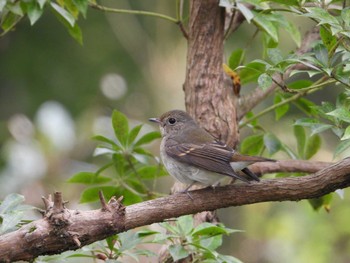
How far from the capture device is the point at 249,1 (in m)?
3.72

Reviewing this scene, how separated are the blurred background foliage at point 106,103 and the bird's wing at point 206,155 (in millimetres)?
2544

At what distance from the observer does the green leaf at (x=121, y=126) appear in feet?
13.3

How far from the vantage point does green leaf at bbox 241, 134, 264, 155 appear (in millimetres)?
4461

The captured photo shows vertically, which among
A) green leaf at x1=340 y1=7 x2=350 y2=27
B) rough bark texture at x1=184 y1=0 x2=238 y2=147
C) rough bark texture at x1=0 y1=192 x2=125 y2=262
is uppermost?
rough bark texture at x1=184 y1=0 x2=238 y2=147

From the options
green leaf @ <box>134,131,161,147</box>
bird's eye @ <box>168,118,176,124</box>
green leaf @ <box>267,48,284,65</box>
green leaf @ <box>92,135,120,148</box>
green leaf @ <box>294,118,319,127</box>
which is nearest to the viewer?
green leaf @ <box>267,48,284,65</box>

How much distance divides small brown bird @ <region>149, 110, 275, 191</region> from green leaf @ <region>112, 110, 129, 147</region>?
0.83 ft

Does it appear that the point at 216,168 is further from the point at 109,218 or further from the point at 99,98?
the point at 99,98

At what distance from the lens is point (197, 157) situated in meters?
4.02

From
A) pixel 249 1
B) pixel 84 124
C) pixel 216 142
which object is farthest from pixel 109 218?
pixel 84 124

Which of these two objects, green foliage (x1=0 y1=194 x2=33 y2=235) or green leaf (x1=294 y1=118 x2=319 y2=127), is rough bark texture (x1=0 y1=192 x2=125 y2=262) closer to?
green foliage (x1=0 y1=194 x2=33 y2=235)

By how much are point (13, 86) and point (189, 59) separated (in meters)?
5.68

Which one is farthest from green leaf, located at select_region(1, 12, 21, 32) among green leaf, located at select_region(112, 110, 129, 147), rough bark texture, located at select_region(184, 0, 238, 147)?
rough bark texture, located at select_region(184, 0, 238, 147)

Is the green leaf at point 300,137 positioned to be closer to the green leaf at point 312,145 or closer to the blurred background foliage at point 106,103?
the green leaf at point 312,145

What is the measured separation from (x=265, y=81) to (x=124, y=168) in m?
1.46
